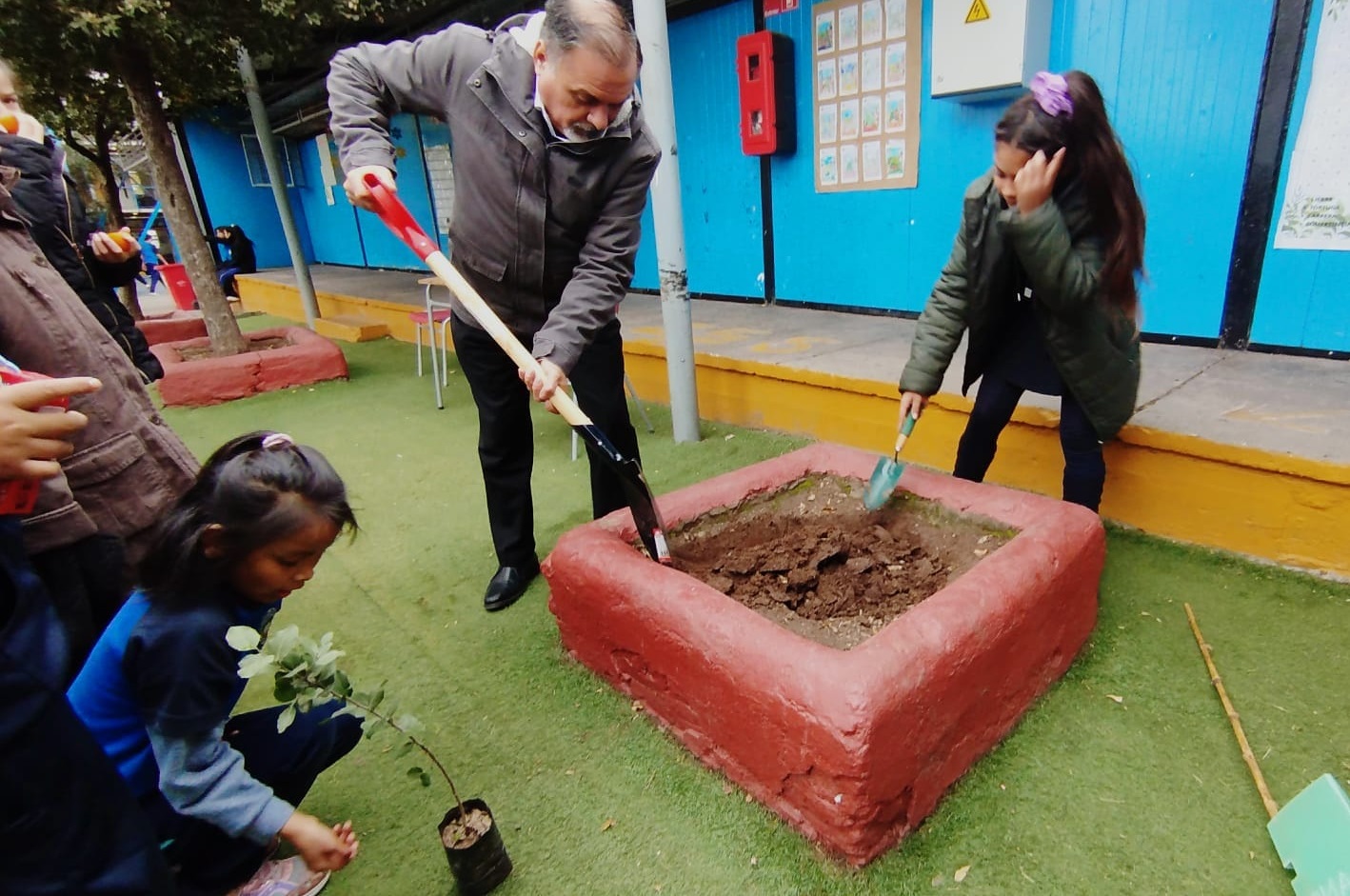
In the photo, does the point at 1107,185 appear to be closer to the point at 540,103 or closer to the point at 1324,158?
the point at 540,103

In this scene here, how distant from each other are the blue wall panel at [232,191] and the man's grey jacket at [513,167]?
1065 cm

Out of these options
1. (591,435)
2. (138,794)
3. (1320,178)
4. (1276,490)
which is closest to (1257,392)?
(1276,490)

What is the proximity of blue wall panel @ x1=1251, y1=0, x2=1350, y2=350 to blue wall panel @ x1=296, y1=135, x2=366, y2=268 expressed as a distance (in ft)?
33.1

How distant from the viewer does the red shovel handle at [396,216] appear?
71.4 inches

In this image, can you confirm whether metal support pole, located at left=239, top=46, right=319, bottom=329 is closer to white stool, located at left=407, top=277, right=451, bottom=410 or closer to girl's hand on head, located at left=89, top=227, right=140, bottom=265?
white stool, located at left=407, top=277, right=451, bottom=410

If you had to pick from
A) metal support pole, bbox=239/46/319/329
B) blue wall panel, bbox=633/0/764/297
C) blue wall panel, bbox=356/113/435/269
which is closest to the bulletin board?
blue wall panel, bbox=633/0/764/297

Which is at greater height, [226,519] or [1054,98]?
[1054,98]

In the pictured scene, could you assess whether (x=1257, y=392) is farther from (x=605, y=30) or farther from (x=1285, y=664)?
(x=605, y=30)

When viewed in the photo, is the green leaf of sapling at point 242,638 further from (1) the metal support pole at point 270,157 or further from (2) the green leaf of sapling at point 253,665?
(1) the metal support pole at point 270,157

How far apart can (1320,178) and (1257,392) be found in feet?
3.06

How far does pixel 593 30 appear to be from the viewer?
1491 mm

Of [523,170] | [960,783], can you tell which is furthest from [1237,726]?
[523,170]

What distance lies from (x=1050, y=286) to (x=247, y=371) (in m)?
4.87

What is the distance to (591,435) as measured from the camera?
5.95ft
